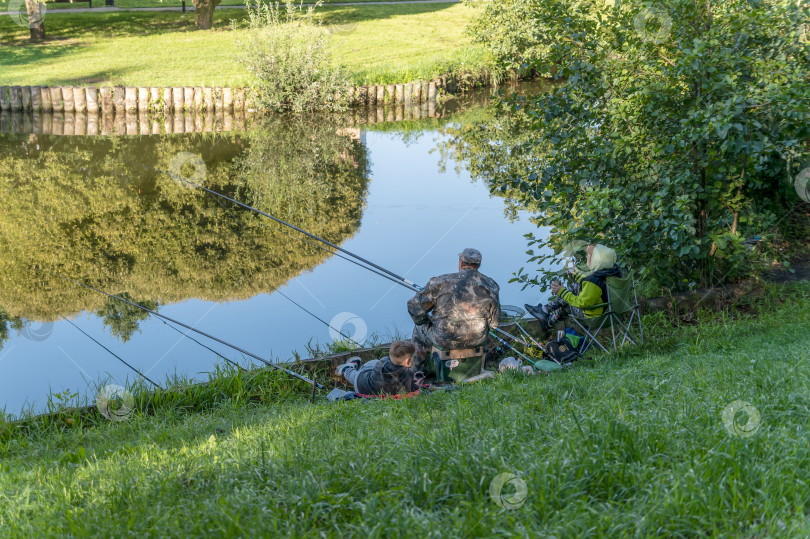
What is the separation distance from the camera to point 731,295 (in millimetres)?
8039

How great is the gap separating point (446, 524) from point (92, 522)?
1.65m

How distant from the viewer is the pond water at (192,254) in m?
8.36

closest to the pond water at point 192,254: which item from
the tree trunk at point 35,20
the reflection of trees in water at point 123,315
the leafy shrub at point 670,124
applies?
the reflection of trees in water at point 123,315

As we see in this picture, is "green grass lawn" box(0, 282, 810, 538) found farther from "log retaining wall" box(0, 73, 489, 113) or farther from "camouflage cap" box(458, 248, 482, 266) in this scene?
"log retaining wall" box(0, 73, 489, 113)

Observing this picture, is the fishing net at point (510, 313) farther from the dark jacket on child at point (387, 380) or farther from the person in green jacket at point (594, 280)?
the dark jacket on child at point (387, 380)

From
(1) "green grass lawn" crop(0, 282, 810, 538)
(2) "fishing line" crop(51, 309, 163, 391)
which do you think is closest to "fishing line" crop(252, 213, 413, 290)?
(2) "fishing line" crop(51, 309, 163, 391)

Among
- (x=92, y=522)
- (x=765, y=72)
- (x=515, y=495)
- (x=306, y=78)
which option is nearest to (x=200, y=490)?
(x=92, y=522)

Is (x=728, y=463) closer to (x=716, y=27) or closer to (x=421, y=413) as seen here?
(x=421, y=413)

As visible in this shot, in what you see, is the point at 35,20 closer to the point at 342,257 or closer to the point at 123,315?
the point at 342,257

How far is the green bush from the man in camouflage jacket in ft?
46.5

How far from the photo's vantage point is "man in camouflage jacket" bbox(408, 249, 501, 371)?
6.77 m

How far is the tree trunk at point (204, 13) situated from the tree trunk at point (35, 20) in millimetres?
6313

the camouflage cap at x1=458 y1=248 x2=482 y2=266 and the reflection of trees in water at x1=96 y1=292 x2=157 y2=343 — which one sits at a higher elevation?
the camouflage cap at x1=458 y1=248 x2=482 y2=266

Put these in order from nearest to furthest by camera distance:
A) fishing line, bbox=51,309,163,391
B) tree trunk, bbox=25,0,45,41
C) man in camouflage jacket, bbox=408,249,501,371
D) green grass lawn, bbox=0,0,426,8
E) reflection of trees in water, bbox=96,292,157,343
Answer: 1. man in camouflage jacket, bbox=408,249,501,371
2. fishing line, bbox=51,309,163,391
3. reflection of trees in water, bbox=96,292,157,343
4. tree trunk, bbox=25,0,45,41
5. green grass lawn, bbox=0,0,426,8
